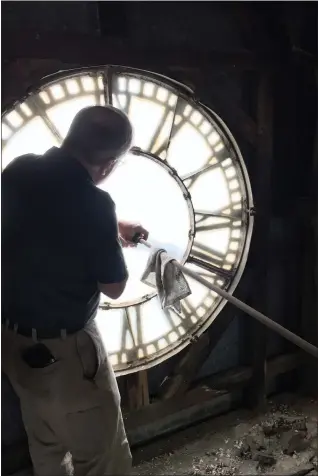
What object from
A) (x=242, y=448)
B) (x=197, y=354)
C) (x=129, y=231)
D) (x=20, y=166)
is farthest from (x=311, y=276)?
(x=20, y=166)

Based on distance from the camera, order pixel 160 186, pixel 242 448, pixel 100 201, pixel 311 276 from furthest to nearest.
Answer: pixel 311 276 < pixel 242 448 < pixel 160 186 < pixel 100 201

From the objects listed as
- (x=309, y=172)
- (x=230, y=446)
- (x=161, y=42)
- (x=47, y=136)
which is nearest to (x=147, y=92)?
(x=161, y=42)

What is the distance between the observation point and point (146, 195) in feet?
4.40

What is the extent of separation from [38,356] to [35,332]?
0.05 m

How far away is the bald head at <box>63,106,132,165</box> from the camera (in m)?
1.04

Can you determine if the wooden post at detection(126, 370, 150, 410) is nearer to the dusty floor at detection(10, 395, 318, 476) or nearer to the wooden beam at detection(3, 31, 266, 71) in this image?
the dusty floor at detection(10, 395, 318, 476)

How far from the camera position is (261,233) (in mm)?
1547

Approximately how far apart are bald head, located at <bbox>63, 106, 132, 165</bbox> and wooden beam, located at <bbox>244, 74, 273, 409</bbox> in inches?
22.1

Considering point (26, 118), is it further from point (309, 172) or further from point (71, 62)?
point (309, 172)

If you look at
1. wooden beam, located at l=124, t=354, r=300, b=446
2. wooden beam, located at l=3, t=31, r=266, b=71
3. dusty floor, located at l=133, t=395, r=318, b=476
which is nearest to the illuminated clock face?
wooden beam, located at l=3, t=31, r=266, b=71

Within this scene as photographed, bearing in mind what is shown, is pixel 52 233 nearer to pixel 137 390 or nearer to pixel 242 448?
pixel 137 390

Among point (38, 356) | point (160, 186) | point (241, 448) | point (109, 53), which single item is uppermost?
point (109, 53)

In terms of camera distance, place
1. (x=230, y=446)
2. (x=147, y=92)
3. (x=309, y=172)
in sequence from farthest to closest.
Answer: (x=309, y=172) < (x=230, y=446) < (x=147, y=92)

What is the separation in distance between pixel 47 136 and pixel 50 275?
0.35 metres
